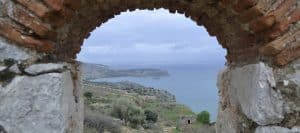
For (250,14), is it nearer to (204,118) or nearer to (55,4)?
(55,4)

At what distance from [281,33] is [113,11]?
4.02ft

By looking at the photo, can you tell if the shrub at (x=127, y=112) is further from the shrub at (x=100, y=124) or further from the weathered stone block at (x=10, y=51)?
the weathered stone block at (x=10, y=51)

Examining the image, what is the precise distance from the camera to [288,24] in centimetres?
273

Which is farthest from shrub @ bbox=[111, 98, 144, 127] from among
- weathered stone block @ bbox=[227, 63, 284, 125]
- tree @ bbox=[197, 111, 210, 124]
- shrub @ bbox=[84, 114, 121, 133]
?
weathered stone block @ bbox=[227, 63, 284, 125]

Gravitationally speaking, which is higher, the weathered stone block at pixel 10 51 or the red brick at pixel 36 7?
the red brick at pixel 36 7

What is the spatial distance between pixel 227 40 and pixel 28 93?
4.88ft

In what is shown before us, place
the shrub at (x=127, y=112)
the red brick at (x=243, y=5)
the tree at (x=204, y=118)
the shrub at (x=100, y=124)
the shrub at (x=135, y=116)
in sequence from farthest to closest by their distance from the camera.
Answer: the tree at (x=204, y=118), the shrub at (x=127, y=112), the shrub at (x=135, y=116), the shrub at (x=100, y=124), the red brick at (x=243, y=5)

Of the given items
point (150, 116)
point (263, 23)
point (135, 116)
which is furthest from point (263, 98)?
point (150, 116)

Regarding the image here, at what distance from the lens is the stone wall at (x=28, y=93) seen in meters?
2.57

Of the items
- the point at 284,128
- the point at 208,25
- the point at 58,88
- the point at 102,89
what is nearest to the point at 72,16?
the point at 58,88

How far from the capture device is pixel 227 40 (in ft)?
10.7

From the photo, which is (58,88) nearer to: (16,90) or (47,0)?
(16,90)

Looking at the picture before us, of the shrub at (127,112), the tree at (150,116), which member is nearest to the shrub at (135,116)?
the shrub at (127,112)

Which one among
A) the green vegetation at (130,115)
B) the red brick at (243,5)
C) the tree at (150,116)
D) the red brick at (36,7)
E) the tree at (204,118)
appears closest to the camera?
the red brick at (36,7)
